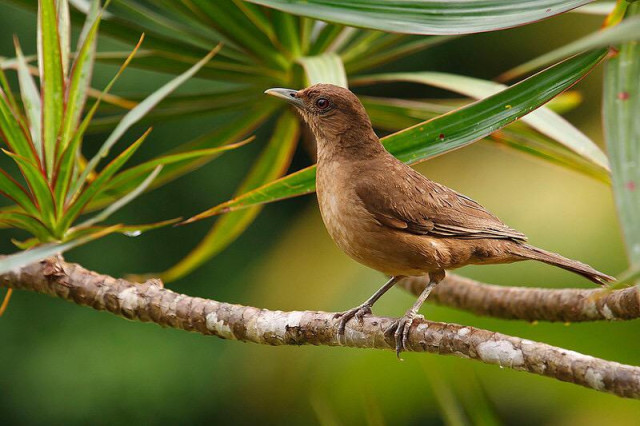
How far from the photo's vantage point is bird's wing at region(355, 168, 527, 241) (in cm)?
247

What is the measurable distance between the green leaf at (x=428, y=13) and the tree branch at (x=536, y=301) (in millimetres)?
788

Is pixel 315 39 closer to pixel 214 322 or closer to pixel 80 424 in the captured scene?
pixel 214 322

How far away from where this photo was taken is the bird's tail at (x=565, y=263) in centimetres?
235

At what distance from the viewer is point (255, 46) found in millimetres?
3518

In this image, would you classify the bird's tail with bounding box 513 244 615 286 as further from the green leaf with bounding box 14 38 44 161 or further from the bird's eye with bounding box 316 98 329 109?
the green leaf with bounding box 14 38 44 161

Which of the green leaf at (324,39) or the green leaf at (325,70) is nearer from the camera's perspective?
the green leaf at (325,70)

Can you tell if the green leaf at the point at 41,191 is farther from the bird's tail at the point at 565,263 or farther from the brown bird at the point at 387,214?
the bird's tail at the point at 565,263

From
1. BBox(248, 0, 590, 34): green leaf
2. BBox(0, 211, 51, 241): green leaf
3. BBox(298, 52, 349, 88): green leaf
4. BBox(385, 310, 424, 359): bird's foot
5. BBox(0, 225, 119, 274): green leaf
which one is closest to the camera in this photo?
BBox(0, 225, 119, 274): green leaf

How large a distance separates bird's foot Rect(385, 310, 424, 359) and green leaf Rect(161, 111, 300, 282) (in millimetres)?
1312

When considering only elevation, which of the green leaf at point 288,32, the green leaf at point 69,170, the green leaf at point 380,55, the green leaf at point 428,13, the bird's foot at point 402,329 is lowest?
the bird's foot at point 402,329

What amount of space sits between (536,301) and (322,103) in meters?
0.93

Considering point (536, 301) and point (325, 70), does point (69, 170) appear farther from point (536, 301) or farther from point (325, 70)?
point (536, 301)

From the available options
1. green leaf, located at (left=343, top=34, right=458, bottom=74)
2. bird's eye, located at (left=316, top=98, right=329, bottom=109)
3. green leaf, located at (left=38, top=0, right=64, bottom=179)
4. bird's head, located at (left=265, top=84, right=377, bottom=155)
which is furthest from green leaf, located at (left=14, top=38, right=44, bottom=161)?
green leaf, located at (left=343, top=34, right=458, bottom=74)

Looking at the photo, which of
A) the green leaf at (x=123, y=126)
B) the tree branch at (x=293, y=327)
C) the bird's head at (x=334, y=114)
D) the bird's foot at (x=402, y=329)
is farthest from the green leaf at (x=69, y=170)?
the bird's foot at (x=402, y=329)
